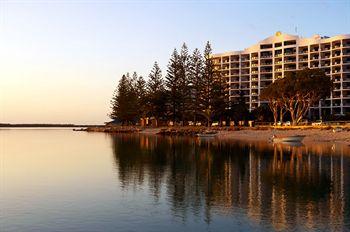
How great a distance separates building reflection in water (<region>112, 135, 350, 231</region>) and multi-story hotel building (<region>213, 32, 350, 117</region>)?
87.9m

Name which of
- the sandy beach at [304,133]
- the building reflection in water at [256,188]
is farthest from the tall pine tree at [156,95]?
the building reflection in water at [256,188]

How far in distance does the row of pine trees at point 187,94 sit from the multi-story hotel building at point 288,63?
647 inches

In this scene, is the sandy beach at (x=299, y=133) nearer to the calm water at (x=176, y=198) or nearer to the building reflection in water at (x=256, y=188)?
the building reflection in water at (x=256, y=188)

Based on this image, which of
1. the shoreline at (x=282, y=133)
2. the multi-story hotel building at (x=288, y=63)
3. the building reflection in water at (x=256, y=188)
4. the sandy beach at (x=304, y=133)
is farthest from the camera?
the multi-story hotel building at (x=288, y=63)

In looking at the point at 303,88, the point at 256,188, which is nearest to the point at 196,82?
the point at 303,88

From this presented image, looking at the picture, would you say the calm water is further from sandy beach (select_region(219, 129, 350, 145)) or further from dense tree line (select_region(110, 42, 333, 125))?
dense tree line (select_region(110, 42, 333, 125))

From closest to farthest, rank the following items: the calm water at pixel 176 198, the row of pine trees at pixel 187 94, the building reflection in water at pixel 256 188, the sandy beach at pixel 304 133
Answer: the calm water at pixel 176 198 < the building reflection in water at pixel 256 188 < the sandy beach at pixel 304 133 < the row of pine trees at pixel 187 94

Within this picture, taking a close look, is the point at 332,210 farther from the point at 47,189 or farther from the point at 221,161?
the point at 221,161

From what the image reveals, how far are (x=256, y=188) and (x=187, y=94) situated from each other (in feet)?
265

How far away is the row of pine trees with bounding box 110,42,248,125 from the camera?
96.2 metres

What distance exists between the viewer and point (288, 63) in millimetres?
139125

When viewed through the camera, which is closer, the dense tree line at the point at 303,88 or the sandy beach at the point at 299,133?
the sandy beach at the point at 299,133

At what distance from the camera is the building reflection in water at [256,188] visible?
50.5 feet

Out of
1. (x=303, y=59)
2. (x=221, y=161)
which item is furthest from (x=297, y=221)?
(x=303, y=59)
